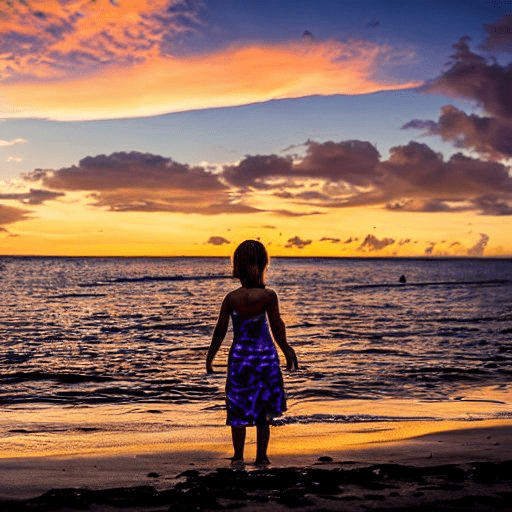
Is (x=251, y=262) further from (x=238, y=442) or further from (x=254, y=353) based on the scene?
(x=238, y=442)

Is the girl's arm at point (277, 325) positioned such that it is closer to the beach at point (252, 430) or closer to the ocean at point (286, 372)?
the beach at point (252, 430)

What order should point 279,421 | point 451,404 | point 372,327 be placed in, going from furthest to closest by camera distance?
point 372,327 → point 451,404 → point 279,421

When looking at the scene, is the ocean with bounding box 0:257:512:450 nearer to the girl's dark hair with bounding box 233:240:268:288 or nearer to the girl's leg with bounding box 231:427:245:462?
the girl's leg with bounding box 231:427:245:462

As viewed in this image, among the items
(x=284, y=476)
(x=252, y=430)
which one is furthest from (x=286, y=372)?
(x=284, y=476)

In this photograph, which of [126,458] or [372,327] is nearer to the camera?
[126,458]

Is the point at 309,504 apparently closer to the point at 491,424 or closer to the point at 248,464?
the point at 248,464

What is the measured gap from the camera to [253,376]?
21.5ft

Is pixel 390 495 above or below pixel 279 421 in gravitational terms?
above

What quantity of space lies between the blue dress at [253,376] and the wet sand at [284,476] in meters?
0.52

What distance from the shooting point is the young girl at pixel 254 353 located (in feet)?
21.2

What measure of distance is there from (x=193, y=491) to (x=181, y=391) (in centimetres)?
818

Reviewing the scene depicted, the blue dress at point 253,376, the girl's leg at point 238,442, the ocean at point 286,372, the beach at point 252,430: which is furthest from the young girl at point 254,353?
the ocean at point 286,372

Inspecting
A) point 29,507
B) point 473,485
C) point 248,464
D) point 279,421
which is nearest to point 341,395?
point 279,421

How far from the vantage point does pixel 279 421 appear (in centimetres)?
998
